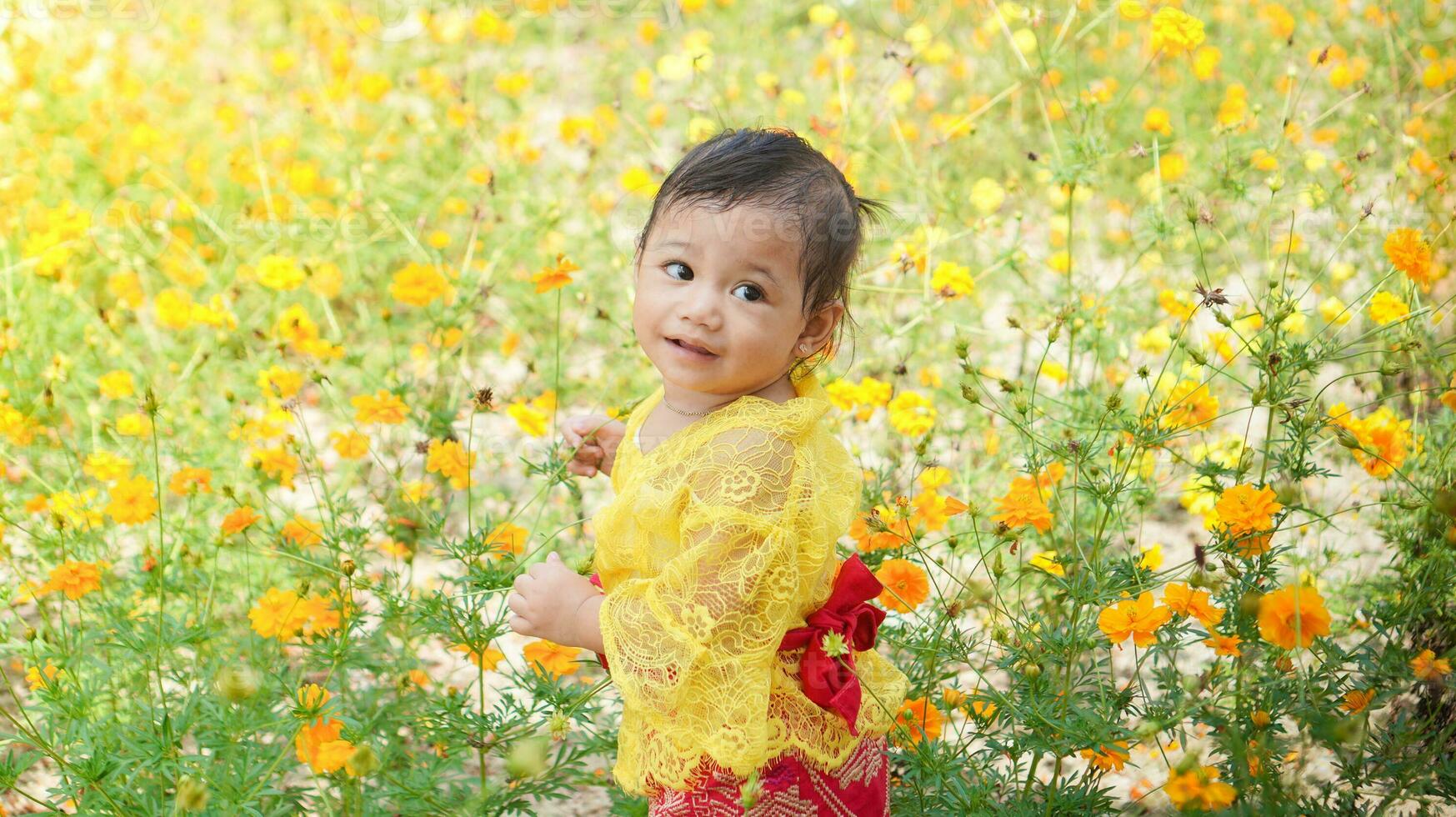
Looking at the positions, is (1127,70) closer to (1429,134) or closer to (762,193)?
(1429,134)

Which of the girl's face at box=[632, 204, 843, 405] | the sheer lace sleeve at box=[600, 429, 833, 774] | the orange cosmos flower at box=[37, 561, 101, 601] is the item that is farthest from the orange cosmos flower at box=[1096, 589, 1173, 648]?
the orange cosmos flower at box=[37, 561, 101, 601]

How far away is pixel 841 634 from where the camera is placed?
1.51 metres

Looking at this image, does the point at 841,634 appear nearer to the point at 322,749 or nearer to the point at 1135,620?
the point at 1135,620

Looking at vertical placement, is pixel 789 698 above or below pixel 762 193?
below

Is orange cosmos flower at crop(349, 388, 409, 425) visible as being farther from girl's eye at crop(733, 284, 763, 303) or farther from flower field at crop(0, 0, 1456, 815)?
girl's eye at crop(733, 284, 763, 303)

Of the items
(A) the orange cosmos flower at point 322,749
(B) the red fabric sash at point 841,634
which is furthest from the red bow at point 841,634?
(A) the orange cosmos flower at point 322,749

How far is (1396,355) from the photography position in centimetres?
241

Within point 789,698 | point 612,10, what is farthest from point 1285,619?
point 612,10

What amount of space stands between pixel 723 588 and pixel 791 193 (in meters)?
0.50

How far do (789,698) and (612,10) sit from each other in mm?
4926

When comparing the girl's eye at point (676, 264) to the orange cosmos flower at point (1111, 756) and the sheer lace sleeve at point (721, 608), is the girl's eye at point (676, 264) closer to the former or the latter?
the sheer lace sleeve at point (721, 608)

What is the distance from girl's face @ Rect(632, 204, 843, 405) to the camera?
146 centimetres

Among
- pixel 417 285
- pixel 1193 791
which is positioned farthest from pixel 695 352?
pixel 417 285

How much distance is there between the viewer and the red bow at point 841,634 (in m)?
1.48
